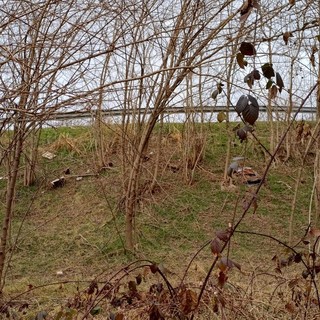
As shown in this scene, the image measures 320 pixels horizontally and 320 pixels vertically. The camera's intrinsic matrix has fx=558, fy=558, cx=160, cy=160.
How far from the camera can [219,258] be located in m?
2.15

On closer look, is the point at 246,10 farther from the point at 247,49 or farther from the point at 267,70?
the point at 267,70

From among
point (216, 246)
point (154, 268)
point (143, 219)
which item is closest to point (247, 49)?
point (216, 246)

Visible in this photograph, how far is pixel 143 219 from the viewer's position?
7578 mm

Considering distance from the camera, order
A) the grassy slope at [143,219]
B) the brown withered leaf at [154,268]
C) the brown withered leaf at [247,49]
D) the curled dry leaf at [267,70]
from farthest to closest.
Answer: the grassy slope at [143,219], the brown withered leaf at [154,268], the curled dry leaf at [267,70], the brown withered leaf at [247,49]

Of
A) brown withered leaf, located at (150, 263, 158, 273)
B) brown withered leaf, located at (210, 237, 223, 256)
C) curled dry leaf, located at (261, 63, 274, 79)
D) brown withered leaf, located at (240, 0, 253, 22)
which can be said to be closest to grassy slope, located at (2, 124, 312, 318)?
brown withered leaf, located at (150, 263, 158, 273)

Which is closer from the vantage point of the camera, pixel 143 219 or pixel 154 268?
pixel 154 268

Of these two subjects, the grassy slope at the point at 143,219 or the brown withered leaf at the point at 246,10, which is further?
the grassy slope at the point at 143,219

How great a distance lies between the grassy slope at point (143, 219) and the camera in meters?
6.19

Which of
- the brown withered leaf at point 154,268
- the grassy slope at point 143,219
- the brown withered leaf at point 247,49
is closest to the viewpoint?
the brown withered leaf at point 247,49

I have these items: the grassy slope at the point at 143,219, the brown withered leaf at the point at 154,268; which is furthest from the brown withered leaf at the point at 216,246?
the grassy slope at the point at 143,219

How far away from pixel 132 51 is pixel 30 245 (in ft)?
9.13

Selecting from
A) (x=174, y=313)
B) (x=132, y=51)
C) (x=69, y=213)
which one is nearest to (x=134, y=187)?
(x=132, y=51)

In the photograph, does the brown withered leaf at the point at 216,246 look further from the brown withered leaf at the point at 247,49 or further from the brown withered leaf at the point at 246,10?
the brown withered leaf at the point at 246,10

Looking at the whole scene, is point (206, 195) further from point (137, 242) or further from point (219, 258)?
point (219, 258)
